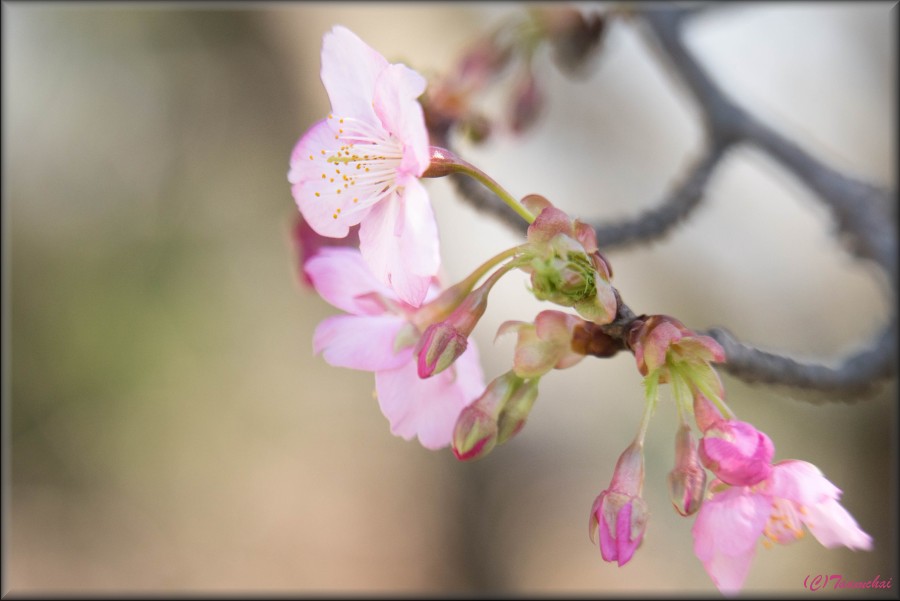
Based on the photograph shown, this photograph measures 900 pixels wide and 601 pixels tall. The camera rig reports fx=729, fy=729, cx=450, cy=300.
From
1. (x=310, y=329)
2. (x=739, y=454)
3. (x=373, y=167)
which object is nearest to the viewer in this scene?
(x=739, y=454)

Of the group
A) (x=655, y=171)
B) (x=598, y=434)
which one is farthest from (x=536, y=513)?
(x=655, y=171)

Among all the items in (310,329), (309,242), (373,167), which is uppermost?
(373,167)

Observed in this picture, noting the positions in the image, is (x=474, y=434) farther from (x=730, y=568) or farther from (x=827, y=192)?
(x=827, y=192)

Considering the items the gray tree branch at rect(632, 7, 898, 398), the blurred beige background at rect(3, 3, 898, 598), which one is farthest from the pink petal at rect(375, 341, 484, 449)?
the blurred beige background at rect(3, 3, 898, 598)

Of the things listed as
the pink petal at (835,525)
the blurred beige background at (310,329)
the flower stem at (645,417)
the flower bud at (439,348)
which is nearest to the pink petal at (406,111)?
the flower bud at (439,348)

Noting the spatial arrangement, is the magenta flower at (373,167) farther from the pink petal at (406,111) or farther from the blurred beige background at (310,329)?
the blurred beige background at (310,329)

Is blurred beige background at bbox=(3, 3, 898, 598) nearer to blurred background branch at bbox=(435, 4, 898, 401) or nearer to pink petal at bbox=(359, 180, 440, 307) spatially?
blurred background branch at bbox=(435, 4, 898, 401)

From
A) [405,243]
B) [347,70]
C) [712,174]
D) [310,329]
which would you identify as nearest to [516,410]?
[405,243]
